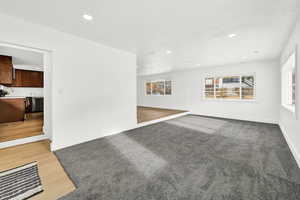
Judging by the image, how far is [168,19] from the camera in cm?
210

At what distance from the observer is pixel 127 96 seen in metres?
3.90

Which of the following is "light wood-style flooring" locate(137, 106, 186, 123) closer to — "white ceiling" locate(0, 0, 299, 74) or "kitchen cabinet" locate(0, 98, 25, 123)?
"white ceiling" locate(0, 0, 299, 74)

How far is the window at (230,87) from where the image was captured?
511 cm

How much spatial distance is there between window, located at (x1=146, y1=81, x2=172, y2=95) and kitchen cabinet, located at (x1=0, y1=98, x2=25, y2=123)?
6541 millimetres

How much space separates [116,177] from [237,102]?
5731mm

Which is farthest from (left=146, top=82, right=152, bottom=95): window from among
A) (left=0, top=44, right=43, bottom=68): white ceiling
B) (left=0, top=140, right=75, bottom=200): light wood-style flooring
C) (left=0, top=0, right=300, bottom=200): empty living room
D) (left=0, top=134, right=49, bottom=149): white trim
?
(left=0, top=140, right=75, bottom=200): light wood-style flooring

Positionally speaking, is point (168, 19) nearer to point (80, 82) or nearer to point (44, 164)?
point (80, 82)

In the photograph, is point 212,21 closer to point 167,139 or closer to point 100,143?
point 167,139

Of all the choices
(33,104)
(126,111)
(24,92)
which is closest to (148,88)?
(126,111)

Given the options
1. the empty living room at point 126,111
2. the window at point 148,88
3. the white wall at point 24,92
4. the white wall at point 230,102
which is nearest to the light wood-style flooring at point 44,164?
the empty living room at point 126,111

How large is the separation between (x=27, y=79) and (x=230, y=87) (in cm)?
899

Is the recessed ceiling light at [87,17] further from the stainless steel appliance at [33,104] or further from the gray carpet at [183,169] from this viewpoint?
the stainless steel appliance at [33,104]

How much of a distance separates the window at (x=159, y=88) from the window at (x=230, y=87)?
232cm

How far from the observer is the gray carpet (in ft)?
4.61
